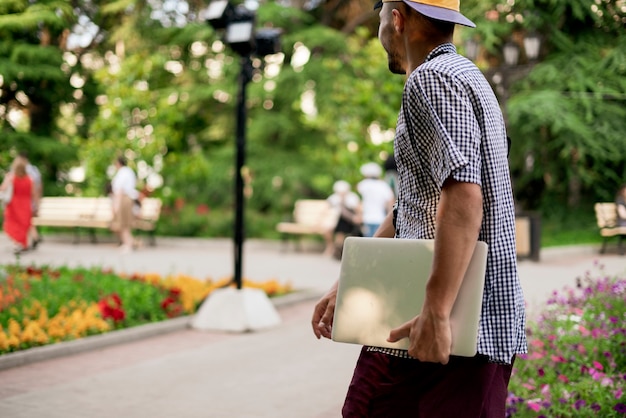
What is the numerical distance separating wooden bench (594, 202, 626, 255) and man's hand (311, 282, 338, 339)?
3.82 metres

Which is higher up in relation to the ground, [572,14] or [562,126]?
[572,14]

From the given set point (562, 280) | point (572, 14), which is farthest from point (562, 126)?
point (562, 280)

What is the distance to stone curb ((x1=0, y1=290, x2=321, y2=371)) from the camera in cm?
711

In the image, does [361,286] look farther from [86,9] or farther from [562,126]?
[86,9]

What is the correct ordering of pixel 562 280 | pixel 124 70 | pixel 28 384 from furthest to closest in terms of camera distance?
pixel 124 70, pixel 562 280, pixel 28 384

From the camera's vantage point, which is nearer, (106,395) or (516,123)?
(106,395)

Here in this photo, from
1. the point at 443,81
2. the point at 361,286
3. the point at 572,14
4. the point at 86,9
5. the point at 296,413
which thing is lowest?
the point at 296,413

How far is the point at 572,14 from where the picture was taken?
5.43 meters

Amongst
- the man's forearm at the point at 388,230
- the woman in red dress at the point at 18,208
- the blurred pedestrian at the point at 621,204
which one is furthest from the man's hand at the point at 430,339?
the woman in red dress at the point at 18,208

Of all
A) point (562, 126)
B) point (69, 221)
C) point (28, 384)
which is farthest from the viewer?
point (69, 221)

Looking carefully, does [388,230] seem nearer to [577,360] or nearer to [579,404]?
[579,404]

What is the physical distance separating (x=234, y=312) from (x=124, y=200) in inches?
409

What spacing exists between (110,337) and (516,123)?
158 inches

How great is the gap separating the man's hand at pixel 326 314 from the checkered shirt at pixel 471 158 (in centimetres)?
35
